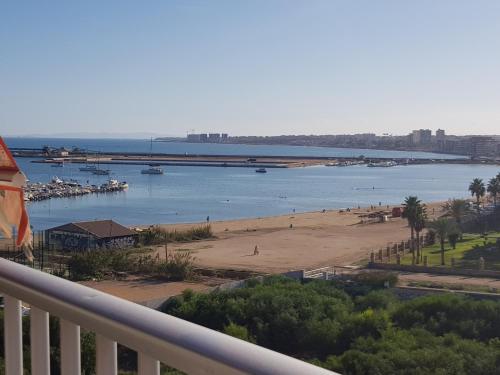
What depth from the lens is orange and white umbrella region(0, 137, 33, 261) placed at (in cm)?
112

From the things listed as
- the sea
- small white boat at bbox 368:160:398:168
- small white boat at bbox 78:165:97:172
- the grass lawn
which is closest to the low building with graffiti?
the sea

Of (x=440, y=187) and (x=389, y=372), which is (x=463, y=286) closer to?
(x=389, y=372)

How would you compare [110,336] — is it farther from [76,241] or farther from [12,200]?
[76,241]

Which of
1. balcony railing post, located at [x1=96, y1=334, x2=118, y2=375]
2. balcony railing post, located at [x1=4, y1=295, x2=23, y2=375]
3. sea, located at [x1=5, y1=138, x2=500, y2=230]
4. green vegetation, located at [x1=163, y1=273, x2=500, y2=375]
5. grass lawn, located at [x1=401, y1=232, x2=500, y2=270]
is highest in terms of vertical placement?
balcony railing post, located at [x1=96, y1=334, x2=118, y2=375]

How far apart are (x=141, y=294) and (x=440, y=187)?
203 feet

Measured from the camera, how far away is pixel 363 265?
21.6 m

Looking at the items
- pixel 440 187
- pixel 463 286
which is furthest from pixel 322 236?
pixel 440 187

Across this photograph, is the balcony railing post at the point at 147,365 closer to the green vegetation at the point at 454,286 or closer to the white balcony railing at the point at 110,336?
the white balcony railing at the point at 110,336

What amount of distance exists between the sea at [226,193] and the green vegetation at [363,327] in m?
22.0

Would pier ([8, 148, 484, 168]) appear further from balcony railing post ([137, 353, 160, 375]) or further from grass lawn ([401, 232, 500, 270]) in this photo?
balcony railing post ([137, 353, 160, 375])

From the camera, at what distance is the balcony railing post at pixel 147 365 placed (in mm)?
885

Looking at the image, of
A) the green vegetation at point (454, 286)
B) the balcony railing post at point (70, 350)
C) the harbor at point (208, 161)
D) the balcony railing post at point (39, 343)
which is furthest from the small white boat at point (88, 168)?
the balcony railing post at point (70, 350)

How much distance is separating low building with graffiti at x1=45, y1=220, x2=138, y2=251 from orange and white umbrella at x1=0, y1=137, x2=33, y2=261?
2281 centimetres

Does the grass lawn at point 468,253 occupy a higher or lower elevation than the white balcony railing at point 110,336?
lower
